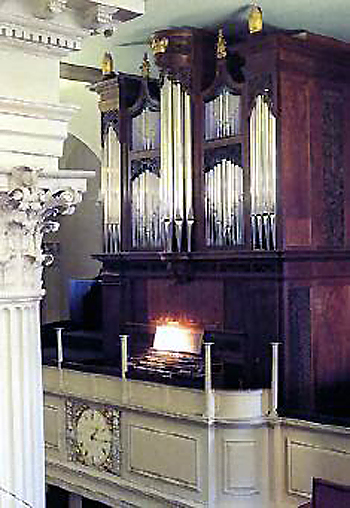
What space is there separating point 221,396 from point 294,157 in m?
2.19

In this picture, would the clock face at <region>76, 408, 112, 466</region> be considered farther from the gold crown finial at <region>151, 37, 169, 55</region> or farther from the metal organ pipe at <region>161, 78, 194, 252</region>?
the gold crown finial at <region>151, 37, 169, 55</region>

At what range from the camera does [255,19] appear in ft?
22.4

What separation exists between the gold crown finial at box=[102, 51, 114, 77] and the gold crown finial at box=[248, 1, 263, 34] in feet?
6.15

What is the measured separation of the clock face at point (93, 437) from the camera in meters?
7.40

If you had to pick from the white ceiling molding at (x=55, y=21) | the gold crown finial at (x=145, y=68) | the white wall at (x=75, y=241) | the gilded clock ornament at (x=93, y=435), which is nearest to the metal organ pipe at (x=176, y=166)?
the gold crown finial at (x=145, y=68)

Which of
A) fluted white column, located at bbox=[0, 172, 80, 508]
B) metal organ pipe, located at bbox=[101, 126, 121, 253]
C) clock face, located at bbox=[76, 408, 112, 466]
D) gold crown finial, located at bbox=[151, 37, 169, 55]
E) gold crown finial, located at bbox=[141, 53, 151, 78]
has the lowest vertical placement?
clock face, located at bbox=[76, 408, 112, 466]

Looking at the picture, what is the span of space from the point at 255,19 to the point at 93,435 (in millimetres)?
4063

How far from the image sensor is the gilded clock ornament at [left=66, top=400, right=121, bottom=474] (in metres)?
7.34

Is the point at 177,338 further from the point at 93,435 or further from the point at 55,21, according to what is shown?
the point at 55,21

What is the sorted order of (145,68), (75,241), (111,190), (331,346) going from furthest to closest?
(75,241)
(111,190)
(145,68)
(331,346)

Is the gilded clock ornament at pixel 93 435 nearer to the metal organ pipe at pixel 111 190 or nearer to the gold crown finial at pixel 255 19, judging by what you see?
the metal organ pipe at pixel 111 190

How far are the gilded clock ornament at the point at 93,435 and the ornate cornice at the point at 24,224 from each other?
4.85 metres

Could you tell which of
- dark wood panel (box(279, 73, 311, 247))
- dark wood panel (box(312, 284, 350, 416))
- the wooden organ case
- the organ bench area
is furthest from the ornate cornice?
dark wood panel (box(312, 284, 350, 416))

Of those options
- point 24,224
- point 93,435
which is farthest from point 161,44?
point 24,224
